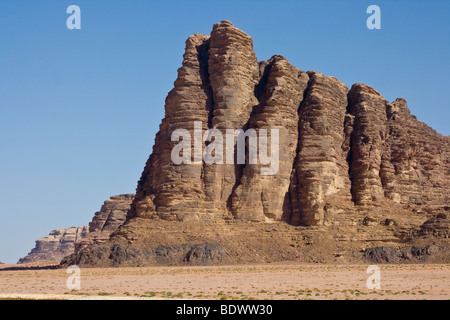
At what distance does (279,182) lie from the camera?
66.5 meters

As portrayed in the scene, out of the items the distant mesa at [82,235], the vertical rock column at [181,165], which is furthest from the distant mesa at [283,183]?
the distant mesa at [82,235]

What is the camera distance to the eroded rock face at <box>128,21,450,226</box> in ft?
213

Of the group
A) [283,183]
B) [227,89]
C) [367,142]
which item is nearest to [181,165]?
[227,89]

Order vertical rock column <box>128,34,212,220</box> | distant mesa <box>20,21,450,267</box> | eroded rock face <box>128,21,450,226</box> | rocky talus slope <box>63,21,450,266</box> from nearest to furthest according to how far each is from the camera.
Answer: distant mesa <box>20,21,450,267</box> → rocky talus slope <box>63,21,450,266</box> → vertical rock column <box>128,34,212,220</box> → eroded rock face <box>128,21,450,226</box>

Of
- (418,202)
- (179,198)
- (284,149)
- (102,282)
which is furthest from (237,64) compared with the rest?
(102,282)

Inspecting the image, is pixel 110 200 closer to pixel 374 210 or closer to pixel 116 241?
pixel 116 241

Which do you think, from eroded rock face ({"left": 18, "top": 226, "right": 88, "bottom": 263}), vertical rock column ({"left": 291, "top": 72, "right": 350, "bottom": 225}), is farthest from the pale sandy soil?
eroded rock face ({"left": 18, "top": 226, "right": 88, "bottom": 263})

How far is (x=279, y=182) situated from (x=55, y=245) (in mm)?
105517

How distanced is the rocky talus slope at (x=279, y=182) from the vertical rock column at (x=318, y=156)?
5.1 inches

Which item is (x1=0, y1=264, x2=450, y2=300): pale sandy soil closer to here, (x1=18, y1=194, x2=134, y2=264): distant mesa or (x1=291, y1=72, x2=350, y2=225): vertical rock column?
(x1=291, y1=72, x2=350, y2=225): vertical rock column

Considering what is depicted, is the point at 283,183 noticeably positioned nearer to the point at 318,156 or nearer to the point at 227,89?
the point at 318,156

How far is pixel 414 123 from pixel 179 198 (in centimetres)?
3627

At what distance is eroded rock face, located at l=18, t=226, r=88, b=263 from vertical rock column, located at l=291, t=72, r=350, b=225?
95.8m
